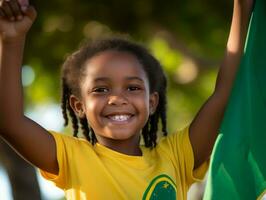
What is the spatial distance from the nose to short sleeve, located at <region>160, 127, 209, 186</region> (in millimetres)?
323

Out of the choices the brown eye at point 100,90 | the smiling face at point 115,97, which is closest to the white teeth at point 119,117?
the smiling face at point 115,97

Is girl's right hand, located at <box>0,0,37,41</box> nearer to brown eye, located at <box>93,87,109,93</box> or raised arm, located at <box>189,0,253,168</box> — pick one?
brown eye, located at <box>93,87,109,93</box>

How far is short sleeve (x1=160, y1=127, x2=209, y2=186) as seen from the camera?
3938 millimetres

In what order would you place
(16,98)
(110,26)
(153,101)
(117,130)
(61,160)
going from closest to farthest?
(16,98) < (61,160) < (117,130) < (153,101) < (110,26)

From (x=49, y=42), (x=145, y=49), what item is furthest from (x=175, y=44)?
Result: (x=145, y=49)

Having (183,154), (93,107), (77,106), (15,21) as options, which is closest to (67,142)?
(93,107)

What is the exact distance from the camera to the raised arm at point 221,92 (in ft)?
12.5

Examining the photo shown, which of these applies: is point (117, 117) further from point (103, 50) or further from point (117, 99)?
point (103, 50)

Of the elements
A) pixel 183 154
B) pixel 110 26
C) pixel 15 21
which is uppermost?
pixel 110 26

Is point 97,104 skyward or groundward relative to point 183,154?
skyward

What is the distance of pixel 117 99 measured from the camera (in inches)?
148

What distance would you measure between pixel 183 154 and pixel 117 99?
1.34ft

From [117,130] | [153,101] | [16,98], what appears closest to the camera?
[16,98]

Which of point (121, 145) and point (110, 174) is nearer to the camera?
point (110, 174)
